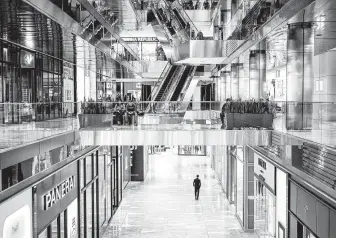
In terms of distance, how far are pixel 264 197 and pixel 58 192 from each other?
7899mm

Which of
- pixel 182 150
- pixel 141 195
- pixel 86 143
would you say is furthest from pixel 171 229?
pixel 182 150

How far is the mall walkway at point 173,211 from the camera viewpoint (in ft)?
60.8

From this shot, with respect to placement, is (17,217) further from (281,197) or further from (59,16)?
(281,197)

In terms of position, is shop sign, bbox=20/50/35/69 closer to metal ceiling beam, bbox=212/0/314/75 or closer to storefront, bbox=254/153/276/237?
metal ceiling beam, bbox=212/0/314/75

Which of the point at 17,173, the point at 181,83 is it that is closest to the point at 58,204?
the point at 17,173

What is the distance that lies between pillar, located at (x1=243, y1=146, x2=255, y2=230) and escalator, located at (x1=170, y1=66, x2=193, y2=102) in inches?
478

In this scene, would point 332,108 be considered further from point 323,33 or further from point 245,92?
point 245,92

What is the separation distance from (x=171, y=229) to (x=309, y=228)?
32.8 ft

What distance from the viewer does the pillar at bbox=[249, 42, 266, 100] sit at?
78.6ft

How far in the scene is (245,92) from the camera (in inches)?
1292

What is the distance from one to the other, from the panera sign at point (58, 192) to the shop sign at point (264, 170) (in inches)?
237

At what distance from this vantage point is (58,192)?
450 inches

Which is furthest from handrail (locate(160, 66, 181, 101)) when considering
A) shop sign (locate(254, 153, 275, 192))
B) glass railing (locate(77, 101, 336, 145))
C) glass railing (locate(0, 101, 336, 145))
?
shop sign (locate(254, 153, 275, 192))

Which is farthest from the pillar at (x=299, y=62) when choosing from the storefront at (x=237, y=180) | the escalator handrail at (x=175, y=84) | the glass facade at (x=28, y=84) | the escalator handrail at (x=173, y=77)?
the escalator handrail at (x=173, y=77)
